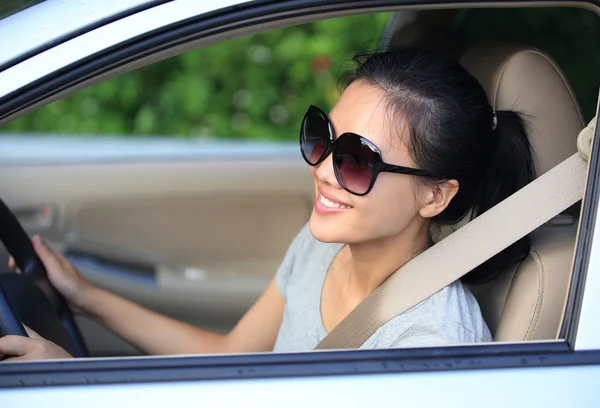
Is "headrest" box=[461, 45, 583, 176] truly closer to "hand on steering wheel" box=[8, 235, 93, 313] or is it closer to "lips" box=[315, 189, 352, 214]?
"lips" box=[315, 189, 352, 214]

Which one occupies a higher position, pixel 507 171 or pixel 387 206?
pixel 507 171

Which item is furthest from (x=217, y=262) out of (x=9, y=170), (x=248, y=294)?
(x=9, y=170)

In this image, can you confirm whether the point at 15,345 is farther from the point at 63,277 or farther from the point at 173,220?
the point at 173,220

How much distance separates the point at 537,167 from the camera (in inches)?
62.1

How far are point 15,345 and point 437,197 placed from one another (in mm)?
811

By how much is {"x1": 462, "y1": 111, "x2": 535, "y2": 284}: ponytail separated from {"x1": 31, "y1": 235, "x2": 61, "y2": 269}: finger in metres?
0.98

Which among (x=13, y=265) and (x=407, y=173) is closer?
(x=407, y=173)

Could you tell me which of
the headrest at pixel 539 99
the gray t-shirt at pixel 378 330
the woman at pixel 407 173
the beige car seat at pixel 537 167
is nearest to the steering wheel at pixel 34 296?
the woman at pixel 407 173

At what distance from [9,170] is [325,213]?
1933 millimetres

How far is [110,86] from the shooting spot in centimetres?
566

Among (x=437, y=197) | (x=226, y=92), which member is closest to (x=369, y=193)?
(x=437, y=197)

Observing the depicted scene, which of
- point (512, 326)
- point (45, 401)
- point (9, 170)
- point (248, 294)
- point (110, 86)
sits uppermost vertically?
point (110, 86)

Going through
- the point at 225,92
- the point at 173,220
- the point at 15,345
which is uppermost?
the point at 225,92

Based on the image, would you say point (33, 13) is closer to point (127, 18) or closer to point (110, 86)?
point (127, 18)
